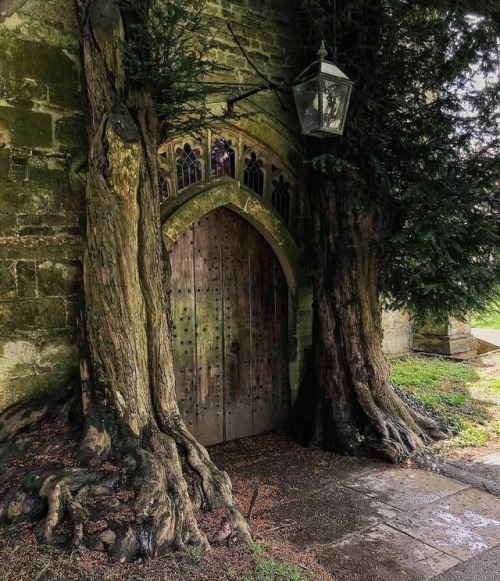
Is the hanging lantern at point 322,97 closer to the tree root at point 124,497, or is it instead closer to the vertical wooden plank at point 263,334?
the vertical wooden plank at point 263,334

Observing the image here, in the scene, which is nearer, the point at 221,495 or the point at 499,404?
the point at 221,495

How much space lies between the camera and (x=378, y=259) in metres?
5.21

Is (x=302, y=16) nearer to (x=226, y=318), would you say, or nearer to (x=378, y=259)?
Result: (x=378, y=259)

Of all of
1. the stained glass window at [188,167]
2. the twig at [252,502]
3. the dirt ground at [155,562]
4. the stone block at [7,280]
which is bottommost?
the twig at [252,502]

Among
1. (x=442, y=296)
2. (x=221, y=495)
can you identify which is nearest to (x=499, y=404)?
(x=442, y=296)

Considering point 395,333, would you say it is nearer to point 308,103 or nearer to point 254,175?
point 254,175

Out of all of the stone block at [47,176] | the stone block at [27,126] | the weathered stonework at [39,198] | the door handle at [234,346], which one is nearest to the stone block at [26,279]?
the weathered stonework at [39,198]

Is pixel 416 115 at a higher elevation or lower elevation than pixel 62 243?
higher

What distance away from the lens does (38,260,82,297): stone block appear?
3900mm

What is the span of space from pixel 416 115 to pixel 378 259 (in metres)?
1.39

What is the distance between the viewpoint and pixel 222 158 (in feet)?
16.3

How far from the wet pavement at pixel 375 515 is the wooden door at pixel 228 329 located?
53 centimetres

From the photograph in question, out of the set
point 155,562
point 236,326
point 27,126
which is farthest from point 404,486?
point 27,126

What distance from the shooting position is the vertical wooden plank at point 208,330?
5012mm
